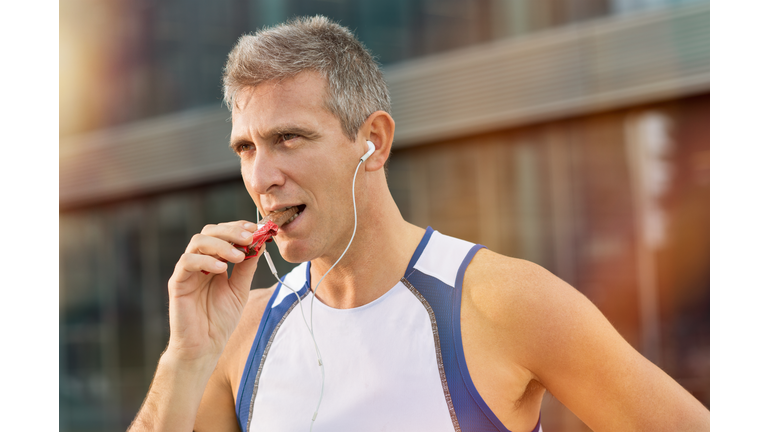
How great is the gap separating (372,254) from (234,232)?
0.48m

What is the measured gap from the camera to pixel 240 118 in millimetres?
1954

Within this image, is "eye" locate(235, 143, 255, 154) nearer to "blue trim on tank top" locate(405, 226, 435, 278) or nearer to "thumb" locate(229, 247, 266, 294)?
"thumb" locate(229, 247, 266, 294)

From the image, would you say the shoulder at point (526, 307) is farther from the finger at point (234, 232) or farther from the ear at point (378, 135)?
the finger at point (234, 232)

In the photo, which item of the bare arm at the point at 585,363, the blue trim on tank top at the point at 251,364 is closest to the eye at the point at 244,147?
the blue trim on tank top at the point at 251,364

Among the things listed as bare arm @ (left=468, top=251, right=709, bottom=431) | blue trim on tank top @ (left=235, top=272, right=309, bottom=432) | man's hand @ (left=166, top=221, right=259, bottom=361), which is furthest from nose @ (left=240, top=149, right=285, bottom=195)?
bare arm @ (left=468, top=251, right=709, bottom=431)

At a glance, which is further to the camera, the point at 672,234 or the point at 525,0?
the point at 525,0

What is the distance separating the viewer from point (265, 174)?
6.20 feet

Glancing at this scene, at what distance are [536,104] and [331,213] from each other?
138 inches

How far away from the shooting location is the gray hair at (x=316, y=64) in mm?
1951

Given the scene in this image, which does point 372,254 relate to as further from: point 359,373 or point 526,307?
point 526,307

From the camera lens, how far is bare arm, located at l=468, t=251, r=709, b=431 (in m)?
1.77

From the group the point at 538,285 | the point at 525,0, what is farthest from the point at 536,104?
the point at 538,285

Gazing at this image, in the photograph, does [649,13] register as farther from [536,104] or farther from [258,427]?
[258,427]

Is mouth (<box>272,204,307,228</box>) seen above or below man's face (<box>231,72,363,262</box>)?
below
